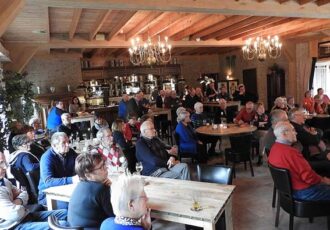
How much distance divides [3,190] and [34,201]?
0.83 meters

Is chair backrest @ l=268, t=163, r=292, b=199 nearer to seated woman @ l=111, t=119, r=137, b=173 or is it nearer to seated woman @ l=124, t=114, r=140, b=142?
seated woman @ l=111, t=119, r=137, b=173

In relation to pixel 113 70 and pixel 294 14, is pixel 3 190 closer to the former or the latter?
pixel 294 14

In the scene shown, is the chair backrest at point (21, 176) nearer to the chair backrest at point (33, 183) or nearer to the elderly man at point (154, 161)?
the chair backrest at point (33, 183)

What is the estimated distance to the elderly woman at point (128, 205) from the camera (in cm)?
184

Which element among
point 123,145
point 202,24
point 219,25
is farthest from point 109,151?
point 219,25

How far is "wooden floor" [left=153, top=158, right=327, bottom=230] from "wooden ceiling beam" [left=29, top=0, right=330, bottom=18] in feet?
9.33

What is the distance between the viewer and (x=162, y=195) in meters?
2.73

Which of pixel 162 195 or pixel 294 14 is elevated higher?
pixel 294 14

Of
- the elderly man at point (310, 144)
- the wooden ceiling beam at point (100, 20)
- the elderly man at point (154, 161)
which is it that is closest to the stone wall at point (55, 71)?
the wooden ceiling beam at point (100, 20)

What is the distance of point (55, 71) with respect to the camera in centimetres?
1266

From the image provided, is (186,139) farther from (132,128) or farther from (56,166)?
(56,166)

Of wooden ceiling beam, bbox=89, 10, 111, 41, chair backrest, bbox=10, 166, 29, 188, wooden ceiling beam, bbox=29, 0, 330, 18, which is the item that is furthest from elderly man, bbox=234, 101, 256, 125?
chair backrest, bbox=10, 166, 29, 188

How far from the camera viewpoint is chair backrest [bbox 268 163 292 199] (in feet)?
10.1

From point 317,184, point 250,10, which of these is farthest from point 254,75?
point 317,184
